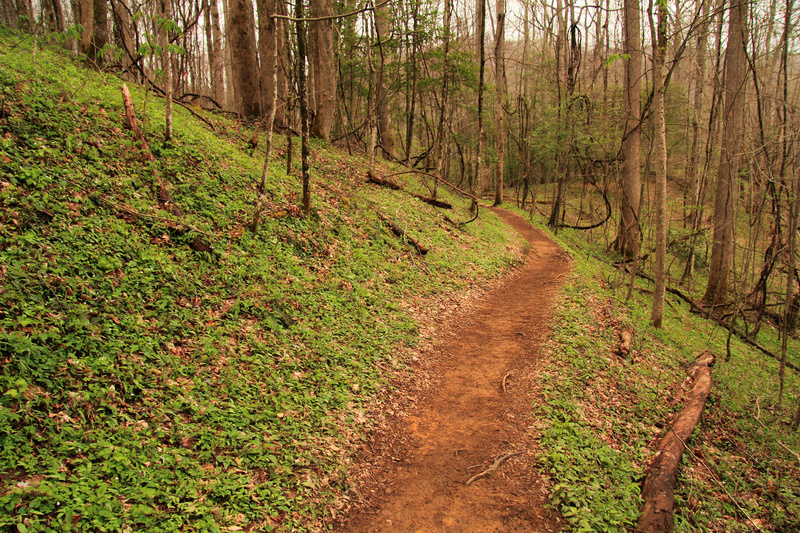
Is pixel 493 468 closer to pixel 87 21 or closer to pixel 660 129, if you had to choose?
pixel 660 129

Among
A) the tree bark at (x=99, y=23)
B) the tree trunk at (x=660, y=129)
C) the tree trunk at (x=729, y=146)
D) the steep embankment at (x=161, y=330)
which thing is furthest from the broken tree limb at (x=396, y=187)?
the tree trunk at (x=729, y=146)

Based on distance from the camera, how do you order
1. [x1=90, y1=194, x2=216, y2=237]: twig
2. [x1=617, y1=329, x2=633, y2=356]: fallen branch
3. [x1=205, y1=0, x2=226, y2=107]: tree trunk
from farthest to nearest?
1. [x1=205, y1=0, x2=226, y2=107]: tree trunk
2. [x1=617, y1=329, x2=633, y2=356]: fallen branch
3. [x1=90, y1=194, x2=216, y2=237]: twig

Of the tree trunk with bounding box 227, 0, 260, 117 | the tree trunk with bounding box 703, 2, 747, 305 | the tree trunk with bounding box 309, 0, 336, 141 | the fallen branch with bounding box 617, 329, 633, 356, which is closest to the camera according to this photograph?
the fallen branch with bounding box 617, 329, 633, 356

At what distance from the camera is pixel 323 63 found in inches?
541

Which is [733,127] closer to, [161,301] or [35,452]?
[161,301]

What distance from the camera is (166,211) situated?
618cm

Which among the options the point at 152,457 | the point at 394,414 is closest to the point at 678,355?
the point at 394,414

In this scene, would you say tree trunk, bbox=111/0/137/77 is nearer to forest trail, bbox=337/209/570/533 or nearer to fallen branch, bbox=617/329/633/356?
forest trail, bbox=337/209/570/533

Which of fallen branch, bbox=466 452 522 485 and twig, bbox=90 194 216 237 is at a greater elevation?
twig, bbox=90 194 216 237

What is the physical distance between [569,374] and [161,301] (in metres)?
6.21

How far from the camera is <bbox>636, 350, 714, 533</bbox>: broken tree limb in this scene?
4.23 metres

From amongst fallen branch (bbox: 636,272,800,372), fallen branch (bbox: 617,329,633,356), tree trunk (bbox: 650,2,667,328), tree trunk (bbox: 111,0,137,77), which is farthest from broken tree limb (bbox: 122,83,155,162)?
fallen branch (bbox: 636,272,800,372)

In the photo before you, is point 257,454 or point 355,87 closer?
point 257,454

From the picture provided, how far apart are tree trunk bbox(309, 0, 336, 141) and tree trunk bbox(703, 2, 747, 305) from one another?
40.7ft
